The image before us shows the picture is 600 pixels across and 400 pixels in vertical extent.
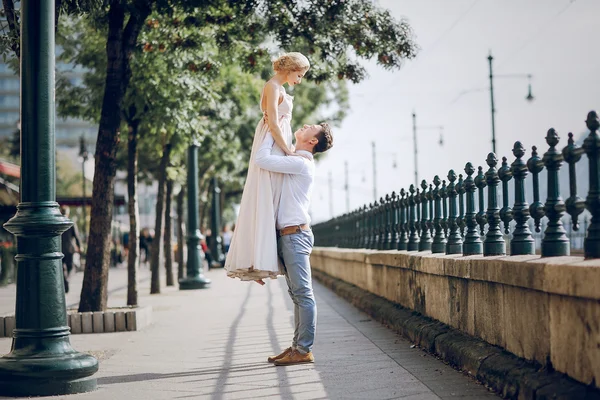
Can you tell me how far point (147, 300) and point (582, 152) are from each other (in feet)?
44.1

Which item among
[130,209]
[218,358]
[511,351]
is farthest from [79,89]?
[511,351]

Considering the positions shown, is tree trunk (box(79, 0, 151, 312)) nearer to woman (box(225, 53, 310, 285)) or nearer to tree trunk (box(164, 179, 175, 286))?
woman (box(225, 53, 310, 285))

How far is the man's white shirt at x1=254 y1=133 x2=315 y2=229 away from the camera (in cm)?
734

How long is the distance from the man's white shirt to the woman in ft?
0.23

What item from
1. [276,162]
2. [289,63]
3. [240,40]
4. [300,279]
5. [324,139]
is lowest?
[300,279]

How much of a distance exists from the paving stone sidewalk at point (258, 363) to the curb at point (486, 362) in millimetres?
111

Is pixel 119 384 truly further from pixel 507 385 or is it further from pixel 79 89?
A: pixel 79 89

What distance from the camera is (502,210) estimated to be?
22.2 feet

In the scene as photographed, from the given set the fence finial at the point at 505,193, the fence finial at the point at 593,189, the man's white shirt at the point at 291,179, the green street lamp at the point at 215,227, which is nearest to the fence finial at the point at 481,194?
the fence finial at the point at 505,193

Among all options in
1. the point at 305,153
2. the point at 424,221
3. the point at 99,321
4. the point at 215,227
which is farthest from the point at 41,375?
the point at 215,227

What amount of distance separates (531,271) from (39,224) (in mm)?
3145

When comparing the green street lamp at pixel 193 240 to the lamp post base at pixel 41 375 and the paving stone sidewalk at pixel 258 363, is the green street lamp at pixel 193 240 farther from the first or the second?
the lamp post base at pixel 41 375

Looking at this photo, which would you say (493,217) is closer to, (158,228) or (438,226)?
(438,226)

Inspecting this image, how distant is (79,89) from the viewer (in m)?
17.0
